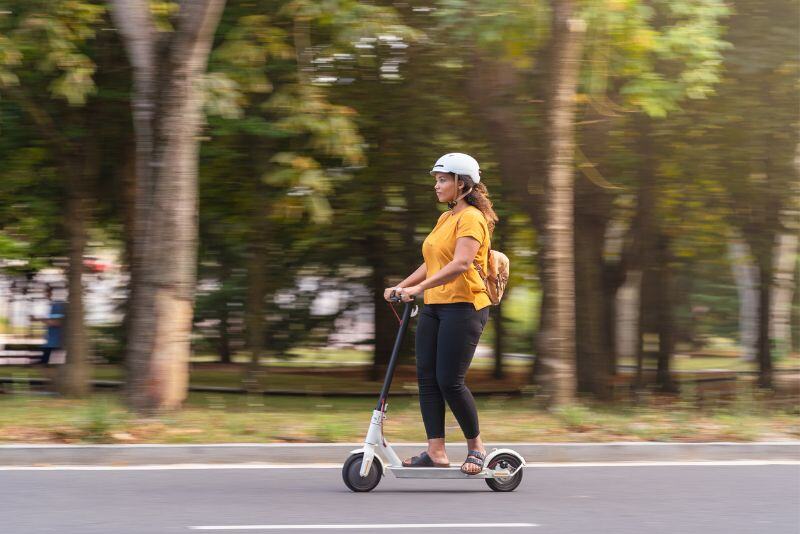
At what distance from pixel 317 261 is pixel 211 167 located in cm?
478

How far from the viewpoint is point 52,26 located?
11.4 meters

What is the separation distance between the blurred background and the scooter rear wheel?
75.3 inches

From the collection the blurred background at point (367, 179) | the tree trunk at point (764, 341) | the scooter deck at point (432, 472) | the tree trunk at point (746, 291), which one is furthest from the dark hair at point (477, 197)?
the tree trunk at point (764, 341)

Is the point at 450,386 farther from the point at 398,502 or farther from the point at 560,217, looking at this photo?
the point at 560,217

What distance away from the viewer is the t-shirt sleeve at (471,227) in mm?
6520

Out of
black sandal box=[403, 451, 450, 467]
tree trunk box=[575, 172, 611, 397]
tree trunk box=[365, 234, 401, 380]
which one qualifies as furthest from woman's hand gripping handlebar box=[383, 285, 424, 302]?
tree trunk box=[365, 234, 401, 380]

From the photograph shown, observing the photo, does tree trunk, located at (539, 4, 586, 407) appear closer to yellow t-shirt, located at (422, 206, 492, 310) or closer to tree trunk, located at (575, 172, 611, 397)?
tree trunk, located at (575, 172, 611, 397)

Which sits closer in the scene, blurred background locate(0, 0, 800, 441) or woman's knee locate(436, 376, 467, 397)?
woman's knee locate(436, 376, 467, 397)

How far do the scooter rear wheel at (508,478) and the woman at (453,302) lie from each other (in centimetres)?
13

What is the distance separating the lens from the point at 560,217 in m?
11.1

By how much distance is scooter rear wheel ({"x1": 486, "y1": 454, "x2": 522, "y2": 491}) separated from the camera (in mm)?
6797

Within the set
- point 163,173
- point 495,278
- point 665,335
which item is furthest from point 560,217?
point 665,335

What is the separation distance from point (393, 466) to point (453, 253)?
1.37 m

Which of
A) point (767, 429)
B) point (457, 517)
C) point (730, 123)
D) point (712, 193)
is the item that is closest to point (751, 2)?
point (730, 123)
